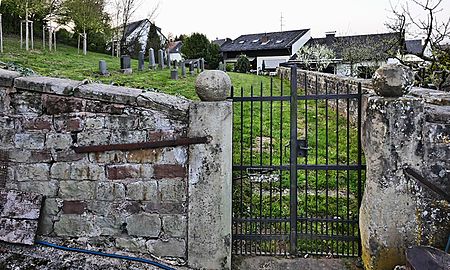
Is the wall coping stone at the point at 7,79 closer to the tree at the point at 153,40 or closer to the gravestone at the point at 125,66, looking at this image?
the gravestone at the point at 125,66

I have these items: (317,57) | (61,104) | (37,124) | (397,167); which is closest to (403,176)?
(397,167)

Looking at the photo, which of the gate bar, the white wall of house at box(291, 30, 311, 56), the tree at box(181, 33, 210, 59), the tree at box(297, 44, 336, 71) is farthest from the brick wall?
the white wall of house at box(291, 30, 311, 56)

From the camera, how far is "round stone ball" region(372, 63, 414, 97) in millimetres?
3457

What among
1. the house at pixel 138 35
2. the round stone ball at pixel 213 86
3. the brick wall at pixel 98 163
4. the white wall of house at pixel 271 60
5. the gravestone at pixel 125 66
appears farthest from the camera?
the white wall of house at pixel 271 60

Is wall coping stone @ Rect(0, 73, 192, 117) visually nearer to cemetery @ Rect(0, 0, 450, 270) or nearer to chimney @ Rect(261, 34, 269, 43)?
cemetery @ Rect(0, 0, 450, 270)

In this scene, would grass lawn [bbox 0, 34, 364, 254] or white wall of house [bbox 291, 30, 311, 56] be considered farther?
white wall of house [bbox 291, 30, 311, 56]

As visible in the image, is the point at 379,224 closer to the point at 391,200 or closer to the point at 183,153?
the point at 391,200

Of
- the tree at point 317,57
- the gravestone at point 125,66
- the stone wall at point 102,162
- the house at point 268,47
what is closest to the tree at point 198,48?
the house at point 268,47

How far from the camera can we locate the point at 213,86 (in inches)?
140

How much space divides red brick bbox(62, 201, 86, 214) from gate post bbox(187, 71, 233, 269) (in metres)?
1.13

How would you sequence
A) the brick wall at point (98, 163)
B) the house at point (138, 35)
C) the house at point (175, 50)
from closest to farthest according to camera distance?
the brick wall at point (98, 163)
the house at point (138, 35)
the house at point (175, 50)

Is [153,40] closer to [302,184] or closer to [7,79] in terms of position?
[302,184]

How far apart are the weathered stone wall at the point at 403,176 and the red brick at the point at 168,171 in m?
A: 1.83

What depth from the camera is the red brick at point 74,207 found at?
3.86m
